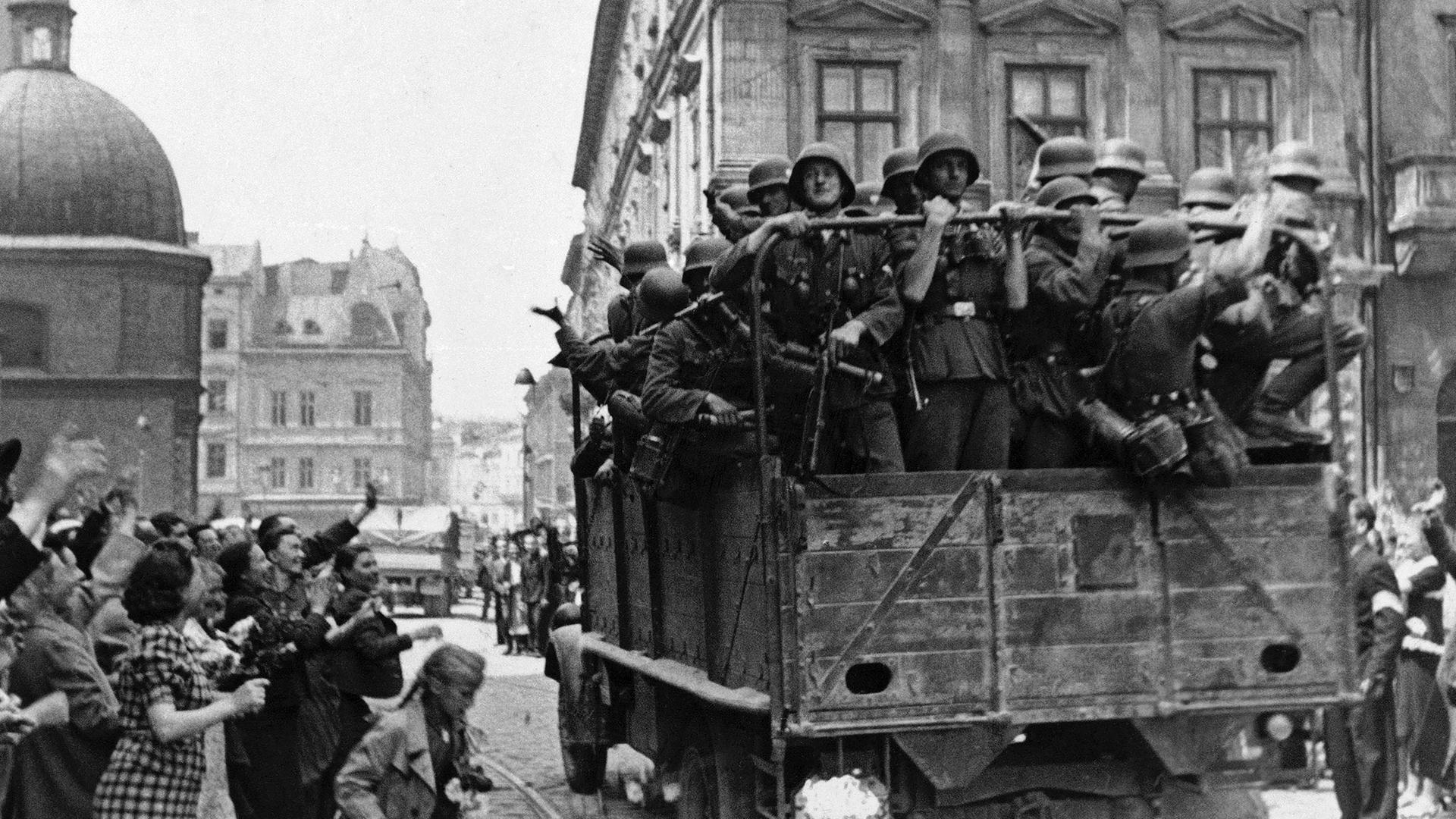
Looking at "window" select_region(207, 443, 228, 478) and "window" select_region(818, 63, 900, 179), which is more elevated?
"window" select_region(818, 63, 900, 179)

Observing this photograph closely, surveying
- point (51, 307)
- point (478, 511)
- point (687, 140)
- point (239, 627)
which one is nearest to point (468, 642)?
point (687, 140)

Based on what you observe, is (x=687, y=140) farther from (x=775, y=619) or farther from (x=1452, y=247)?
(x=775, y=619)

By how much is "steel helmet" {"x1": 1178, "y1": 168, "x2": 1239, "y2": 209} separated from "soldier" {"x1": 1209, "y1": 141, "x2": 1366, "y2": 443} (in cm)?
82

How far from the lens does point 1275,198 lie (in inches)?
379

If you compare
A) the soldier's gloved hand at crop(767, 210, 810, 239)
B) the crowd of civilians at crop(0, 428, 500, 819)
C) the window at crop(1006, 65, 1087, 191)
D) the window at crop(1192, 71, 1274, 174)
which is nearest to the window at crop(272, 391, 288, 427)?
the window at crop(1006, 65, 1087, 191)

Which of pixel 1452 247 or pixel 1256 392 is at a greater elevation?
pixel 1452 247

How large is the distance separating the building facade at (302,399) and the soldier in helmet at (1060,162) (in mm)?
92109

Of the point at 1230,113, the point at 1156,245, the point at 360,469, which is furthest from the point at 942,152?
the point at 360,469

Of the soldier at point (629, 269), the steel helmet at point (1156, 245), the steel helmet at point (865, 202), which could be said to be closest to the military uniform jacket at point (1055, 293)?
the steel helmet at point (1156, 245)

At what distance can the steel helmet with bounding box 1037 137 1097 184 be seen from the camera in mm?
10570

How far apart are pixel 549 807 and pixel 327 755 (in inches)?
171

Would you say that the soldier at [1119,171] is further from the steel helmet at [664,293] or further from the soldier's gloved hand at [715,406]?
the soldier's gloved hand at [715,406]

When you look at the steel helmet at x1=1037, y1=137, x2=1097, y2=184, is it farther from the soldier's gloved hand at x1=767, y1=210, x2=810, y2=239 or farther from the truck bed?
the soldier's gloved hand at x1=767, y1=210, x2=810, y2=239

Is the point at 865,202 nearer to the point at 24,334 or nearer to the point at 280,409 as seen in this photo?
the point at 24,334
